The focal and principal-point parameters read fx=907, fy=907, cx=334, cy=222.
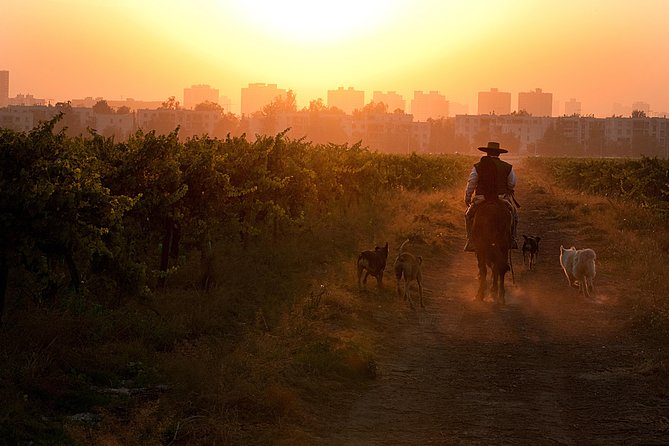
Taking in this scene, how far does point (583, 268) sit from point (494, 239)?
1.77 m

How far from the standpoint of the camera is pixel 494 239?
15203mm

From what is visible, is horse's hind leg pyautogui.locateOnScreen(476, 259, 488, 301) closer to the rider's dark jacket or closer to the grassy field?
the rider's dark jacket

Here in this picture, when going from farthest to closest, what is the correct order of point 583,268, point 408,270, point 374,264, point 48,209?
point 374,264
point 583,268
point 408,270
point 48,209

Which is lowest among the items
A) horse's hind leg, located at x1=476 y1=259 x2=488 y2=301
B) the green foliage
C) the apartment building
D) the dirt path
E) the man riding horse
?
the dirt path

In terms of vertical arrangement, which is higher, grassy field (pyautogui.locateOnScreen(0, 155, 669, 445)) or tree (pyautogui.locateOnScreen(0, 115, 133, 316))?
tree (pyautogui.locateOnScreen(0, 115, 133, 316))

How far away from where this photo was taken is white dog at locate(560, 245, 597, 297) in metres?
15.6

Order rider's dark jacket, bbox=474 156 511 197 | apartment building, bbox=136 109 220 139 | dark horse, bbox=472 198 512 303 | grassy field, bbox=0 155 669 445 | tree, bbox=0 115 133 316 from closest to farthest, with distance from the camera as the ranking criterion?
grassy field, bbox=0 155 669 445 → tree, bbox=0 115 133 316 → dark horse, bbox=472 198 512 303 → rider's dark jacket, bbox=474 156 511 197 → apartment building, bbox=136 109 220 139

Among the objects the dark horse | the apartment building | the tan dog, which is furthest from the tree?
the apartment building

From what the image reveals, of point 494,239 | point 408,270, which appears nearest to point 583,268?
point 494,239

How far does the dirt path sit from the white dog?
10.4 inches

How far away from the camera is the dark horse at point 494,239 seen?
15.1 m

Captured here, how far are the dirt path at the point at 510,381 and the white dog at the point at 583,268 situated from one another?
263 millimetres

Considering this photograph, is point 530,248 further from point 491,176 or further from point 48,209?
point 48,209


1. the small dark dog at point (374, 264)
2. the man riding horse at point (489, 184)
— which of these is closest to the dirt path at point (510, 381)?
the small dark dog at point (374, 264)
